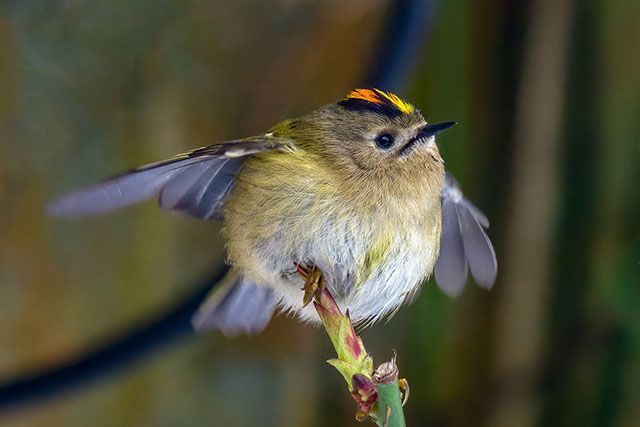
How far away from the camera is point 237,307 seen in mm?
1489

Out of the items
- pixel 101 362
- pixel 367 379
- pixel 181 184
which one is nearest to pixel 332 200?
pixel 181 184

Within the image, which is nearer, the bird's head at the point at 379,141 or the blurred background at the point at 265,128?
the bird's head at the point at 379,141

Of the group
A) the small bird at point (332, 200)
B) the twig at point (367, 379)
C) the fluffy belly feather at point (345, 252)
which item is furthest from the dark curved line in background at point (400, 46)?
the twig at point (367, 379)

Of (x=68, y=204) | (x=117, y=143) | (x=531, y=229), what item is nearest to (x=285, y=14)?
(x=117, y=143)

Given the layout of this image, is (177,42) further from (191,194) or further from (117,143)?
(191,194)

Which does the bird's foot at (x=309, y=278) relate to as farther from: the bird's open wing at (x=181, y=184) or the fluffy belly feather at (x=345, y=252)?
the bird's open wing at (x=181, y=184)

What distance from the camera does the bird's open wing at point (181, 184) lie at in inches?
45.2

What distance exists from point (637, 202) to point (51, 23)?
4.01 feet

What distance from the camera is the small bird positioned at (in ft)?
3.94

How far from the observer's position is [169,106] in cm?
206

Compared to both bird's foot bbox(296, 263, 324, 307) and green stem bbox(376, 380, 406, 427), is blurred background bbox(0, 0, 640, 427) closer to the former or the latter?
bird's foot bbox(296, 263, 324, 307)

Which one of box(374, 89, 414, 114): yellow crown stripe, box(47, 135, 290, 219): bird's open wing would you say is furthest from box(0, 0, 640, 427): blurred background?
box(374, 89, 414, 114): yellow crown stripe

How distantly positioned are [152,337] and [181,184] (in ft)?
0.78

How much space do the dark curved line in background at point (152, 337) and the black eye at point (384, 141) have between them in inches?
4.8
